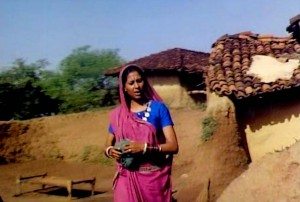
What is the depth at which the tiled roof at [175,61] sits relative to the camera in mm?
19906

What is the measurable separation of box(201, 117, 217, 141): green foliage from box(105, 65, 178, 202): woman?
529 centimetres

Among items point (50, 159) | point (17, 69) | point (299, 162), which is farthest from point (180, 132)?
point (17, 69)

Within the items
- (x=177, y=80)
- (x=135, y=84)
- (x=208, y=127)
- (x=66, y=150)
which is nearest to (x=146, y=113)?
(x=135, y=84)

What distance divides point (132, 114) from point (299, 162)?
10.1 ft

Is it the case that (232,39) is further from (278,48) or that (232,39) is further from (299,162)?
(299,162)

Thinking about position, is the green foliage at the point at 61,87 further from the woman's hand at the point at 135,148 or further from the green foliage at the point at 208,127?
the woman's hand at the point at 135,148

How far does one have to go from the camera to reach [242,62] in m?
8.81

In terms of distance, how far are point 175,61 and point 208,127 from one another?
12791 mm

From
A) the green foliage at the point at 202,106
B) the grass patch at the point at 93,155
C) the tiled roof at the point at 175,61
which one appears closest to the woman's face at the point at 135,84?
the grass patch at the point at 93,155

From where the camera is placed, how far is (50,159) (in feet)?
56.7

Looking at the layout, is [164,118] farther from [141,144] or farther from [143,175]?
[143,175]

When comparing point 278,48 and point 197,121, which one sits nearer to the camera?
point 278,48

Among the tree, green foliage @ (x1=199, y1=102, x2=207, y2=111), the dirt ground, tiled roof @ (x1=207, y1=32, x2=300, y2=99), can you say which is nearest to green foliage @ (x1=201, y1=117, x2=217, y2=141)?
tiled roof @ (x1=207, y1=32, x2=300, y2=99)

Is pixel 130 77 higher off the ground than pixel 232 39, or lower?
lower
